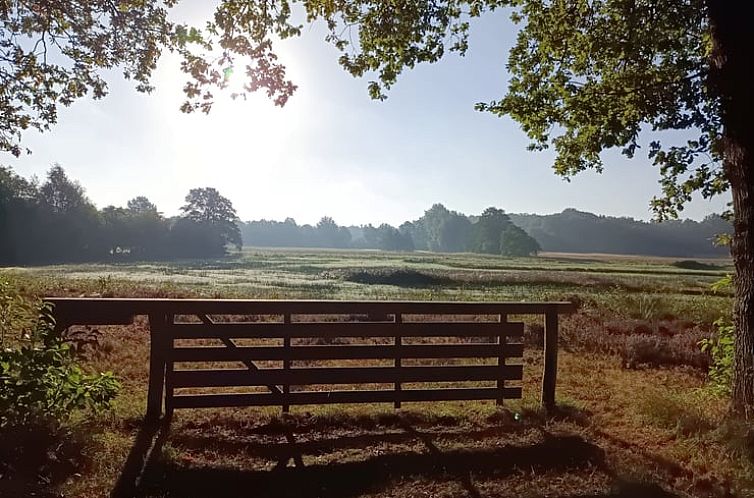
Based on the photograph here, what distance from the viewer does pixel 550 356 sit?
7012 millimetres

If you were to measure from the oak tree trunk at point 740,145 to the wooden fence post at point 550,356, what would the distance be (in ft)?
7.50

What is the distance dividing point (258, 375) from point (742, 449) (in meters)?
5.92

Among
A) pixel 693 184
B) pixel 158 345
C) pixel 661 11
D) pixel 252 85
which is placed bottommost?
pixel 158 345

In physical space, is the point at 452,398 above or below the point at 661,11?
below

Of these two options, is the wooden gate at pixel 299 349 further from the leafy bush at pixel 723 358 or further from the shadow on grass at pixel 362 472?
the leafy bush at pixel 723 358

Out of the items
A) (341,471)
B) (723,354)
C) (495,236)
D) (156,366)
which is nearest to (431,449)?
(341,471)

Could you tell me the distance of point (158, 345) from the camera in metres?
5.89

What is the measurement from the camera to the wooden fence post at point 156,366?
5.84m

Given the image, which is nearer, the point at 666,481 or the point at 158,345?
the point at 666,481

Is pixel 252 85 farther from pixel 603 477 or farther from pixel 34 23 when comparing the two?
pixel 603 477

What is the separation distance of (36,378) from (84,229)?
37.9m

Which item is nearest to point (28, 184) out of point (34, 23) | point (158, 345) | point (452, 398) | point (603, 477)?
point (34, 23)

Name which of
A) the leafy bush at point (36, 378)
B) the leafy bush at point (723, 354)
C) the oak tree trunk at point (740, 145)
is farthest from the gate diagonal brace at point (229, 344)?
the leafy bush at point (723, 354)

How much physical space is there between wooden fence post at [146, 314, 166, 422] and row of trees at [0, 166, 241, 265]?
29.9 meters
